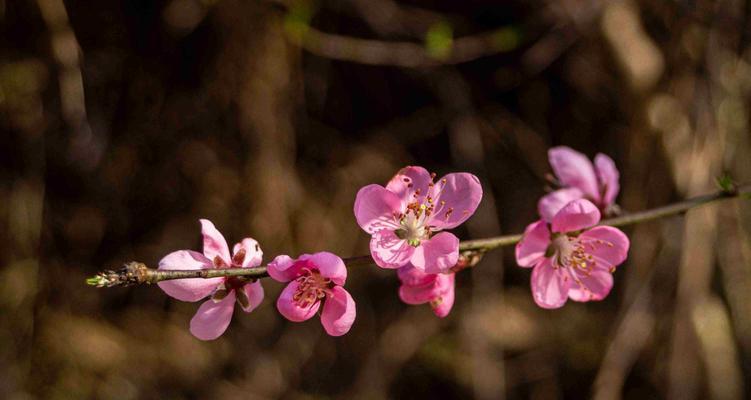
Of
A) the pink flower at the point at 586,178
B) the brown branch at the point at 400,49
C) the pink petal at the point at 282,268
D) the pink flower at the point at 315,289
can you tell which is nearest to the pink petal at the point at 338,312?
the pink flower at the point at 315,289

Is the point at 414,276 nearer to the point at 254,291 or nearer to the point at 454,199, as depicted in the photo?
the point at 454,199

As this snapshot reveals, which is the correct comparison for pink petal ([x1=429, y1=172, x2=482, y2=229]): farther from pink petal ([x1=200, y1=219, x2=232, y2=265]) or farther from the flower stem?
pink petal ([x1=200, y1=219, x2=232, y2=265])

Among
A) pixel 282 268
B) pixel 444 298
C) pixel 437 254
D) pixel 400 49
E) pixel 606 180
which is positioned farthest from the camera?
pixel 400 49

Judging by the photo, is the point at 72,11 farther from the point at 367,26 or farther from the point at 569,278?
the point at 569,278

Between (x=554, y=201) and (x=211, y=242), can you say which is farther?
(x=554, y=201)

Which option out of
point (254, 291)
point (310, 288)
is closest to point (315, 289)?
point (310, 288)

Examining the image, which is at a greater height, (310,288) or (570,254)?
(310,288)

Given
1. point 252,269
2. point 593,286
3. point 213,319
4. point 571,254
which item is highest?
point 252,269
